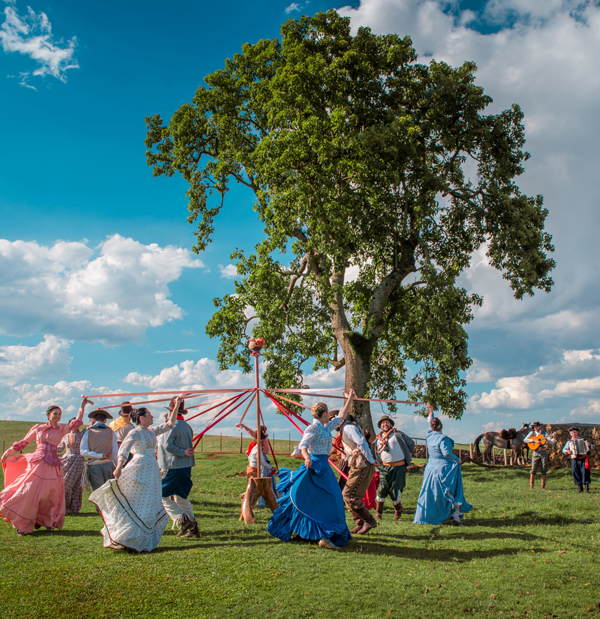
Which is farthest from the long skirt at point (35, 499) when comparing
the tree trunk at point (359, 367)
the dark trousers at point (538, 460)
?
the dark trousers at point (538, 460)

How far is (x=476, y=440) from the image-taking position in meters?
23.4

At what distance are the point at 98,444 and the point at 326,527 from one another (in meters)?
5.03

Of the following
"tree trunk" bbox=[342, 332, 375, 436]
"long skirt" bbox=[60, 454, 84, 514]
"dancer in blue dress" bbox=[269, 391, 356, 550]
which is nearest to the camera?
"dancer in blue dress" bbox=[269, 391, 356, 550]

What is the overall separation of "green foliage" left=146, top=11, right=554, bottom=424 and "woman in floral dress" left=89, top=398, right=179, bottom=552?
435 inches

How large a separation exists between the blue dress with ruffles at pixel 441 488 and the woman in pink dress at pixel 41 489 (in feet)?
21.1

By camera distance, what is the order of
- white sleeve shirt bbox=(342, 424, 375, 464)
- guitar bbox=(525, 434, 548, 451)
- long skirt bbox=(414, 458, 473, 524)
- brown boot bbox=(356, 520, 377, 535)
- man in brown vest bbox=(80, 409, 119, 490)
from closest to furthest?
brown boot bbox=(356, 520, 377, 535), white sleeve shirt bbox=(342, 424, 375, 464), long skirt bbox=(414, 458, 473, 524), man in brown vest bbox=(80, 409, 119, 490), guitar bbox=(525, 434, 548, 451)

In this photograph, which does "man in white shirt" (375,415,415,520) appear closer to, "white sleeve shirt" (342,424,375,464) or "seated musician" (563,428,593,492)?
"white sleeve shirt" (342,424,375,464)

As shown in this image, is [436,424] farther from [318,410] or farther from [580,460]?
[580,460]

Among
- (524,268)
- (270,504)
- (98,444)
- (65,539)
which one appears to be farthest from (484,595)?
(524,268)

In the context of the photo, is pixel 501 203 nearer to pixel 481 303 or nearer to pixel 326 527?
pixel 481 303

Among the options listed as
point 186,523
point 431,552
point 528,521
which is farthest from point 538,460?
point 186,523

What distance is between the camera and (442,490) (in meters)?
9.68

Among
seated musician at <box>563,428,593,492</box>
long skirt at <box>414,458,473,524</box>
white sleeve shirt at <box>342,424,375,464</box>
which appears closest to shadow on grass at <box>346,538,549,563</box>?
white sleeve shirt at <box>342,424,375,464</box>

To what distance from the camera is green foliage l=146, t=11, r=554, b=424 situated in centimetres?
1761
